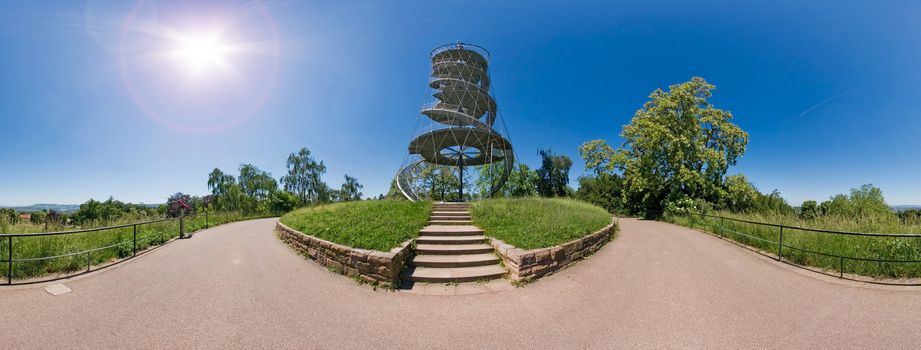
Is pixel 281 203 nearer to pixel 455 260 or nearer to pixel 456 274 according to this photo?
pixel 455 260

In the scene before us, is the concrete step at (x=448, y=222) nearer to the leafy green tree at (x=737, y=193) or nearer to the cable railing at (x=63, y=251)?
the cable railing at (x=63, y=251)

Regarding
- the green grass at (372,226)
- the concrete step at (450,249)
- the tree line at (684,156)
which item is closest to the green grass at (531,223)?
the concrete step at (450,249)

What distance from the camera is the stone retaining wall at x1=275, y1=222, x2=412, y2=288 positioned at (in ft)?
19.1

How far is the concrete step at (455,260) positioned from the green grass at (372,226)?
2.28ft

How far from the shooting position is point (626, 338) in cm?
386

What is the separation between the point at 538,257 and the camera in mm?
6402

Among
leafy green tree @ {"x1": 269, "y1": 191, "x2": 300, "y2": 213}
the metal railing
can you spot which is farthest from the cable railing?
leafy green tree @ {"x1": 269, "y1": 191, "x2": 300, "y2": 213}

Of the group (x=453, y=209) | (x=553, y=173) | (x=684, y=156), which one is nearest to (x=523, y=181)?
(x=553, y=173)

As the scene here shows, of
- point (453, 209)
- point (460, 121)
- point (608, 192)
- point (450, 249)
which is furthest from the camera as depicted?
point (608, 192)

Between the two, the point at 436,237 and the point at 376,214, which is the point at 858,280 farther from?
the point at 376,214

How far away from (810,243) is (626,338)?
7.81 metres

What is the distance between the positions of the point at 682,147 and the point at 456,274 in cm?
2147

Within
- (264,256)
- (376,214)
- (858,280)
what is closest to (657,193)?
Result: (858,280)

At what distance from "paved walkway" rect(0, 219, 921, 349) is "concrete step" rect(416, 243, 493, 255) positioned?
1789 millimetres
